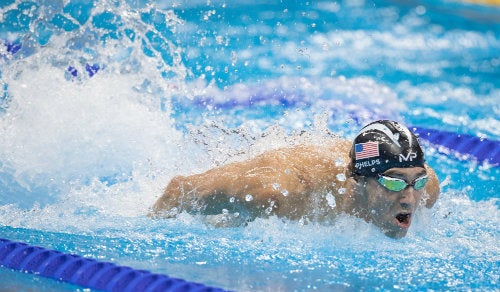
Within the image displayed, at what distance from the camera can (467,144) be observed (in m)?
5.24

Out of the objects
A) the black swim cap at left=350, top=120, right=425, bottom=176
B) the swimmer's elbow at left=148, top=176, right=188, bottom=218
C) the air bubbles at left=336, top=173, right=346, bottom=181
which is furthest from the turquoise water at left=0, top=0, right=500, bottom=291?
the black swim cap at left=350, top=120, right=425, bottom=176

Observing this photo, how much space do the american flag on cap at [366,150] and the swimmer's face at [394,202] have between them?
0.10 meters

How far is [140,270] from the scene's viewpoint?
303 cm

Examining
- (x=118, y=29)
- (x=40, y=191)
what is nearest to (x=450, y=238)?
(x=40, y=191)

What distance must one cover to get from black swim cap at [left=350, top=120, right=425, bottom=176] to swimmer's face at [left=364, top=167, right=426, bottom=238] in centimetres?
3

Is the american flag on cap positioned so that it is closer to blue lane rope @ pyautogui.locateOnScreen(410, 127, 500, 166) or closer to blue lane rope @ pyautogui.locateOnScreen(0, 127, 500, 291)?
blue lane rope @ pyautogui.locateOnScreen(0, 127, 500, 291)

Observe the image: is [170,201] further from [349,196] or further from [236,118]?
[236,118]

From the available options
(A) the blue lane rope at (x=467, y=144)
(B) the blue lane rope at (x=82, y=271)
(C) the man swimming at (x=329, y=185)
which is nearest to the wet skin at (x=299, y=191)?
(C) the man swimming at (x=329, y=185)

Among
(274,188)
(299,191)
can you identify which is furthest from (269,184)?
(299,191)

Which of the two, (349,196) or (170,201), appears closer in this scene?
(349,196)

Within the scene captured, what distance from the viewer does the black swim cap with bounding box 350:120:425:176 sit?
3.32 meters

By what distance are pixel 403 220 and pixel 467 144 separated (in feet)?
6.74

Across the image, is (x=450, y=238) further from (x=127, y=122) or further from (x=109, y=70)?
(x=109, y=70)

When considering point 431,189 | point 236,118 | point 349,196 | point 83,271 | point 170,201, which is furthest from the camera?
point 236,118
